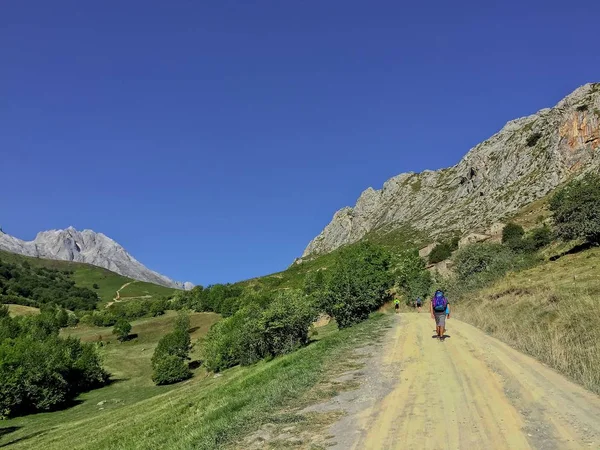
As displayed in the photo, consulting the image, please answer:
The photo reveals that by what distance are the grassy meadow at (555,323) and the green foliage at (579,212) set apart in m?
13.9

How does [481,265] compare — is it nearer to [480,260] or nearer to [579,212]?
[480,260]

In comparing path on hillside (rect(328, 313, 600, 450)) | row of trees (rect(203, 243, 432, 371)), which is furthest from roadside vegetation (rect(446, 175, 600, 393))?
row of trees (rect(203, 243, 432, 371))

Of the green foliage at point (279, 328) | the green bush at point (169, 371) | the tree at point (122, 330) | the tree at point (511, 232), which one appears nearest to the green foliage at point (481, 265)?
the green foliage at point (279, 328)

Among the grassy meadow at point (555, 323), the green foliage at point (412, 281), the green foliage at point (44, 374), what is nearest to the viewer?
the grassy meadow at point (555, 323)

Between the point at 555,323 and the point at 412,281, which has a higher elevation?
the point at 412,281

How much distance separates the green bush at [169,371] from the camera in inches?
3435

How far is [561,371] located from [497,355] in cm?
322

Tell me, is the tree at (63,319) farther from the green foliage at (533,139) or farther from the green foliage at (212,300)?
the green foliage at (533,139)

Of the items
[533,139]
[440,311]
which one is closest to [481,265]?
[440,311]

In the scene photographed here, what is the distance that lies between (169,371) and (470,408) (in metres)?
87.8

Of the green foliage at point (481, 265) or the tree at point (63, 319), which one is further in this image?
the tree at point (63, 319)

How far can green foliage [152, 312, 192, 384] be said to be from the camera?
8750 cm

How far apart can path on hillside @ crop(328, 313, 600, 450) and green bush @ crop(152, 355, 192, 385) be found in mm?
80813

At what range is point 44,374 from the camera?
80.2 m
